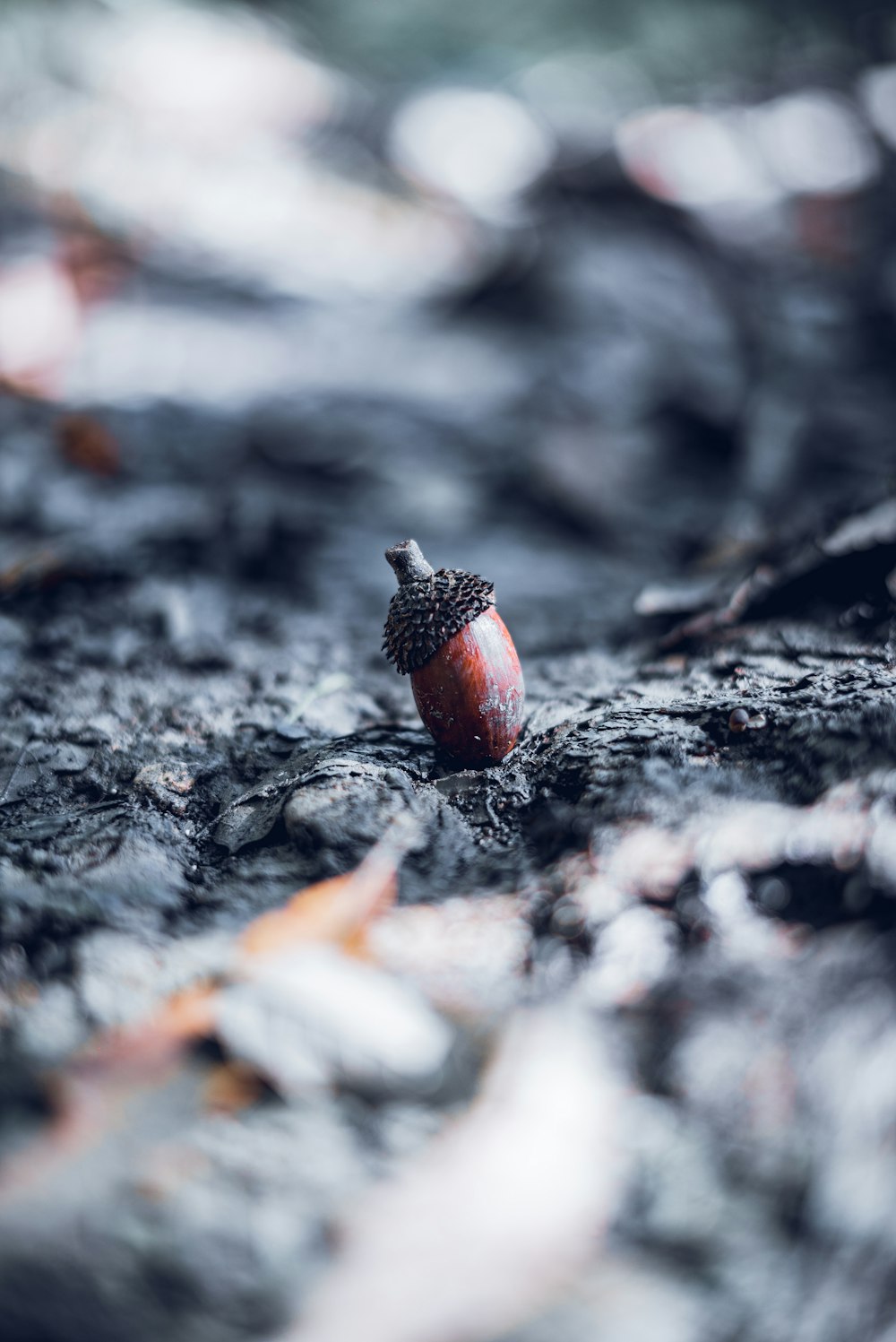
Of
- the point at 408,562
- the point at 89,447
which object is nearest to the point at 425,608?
the point at 408,562

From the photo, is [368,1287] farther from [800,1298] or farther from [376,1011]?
[800,1298]

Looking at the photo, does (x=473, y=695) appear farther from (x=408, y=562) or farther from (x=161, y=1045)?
(x=161, y=1045)

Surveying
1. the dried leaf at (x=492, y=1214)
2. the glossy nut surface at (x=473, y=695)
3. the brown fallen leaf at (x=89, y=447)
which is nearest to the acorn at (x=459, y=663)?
the glossy nut surface at (x=473, y=695)

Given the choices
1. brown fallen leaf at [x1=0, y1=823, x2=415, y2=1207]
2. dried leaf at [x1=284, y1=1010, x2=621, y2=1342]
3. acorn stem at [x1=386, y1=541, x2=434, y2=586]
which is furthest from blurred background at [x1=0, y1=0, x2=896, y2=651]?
dried leaf at [x1=284, y1=1010, x2=621, y2=1342]

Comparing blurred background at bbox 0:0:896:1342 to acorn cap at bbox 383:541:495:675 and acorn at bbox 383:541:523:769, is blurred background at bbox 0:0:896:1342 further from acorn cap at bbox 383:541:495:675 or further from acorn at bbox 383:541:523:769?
acorn cap at bbox 383:541:495:675

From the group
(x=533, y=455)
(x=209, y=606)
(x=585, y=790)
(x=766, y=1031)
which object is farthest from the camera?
(x=533, y=455)

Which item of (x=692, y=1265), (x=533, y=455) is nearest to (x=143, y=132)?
(x=533, y=455)

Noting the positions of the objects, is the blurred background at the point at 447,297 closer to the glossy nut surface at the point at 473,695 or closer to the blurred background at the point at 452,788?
the blurred background at the point at 452,788

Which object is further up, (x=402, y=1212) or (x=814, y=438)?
(x=814, y=438)
